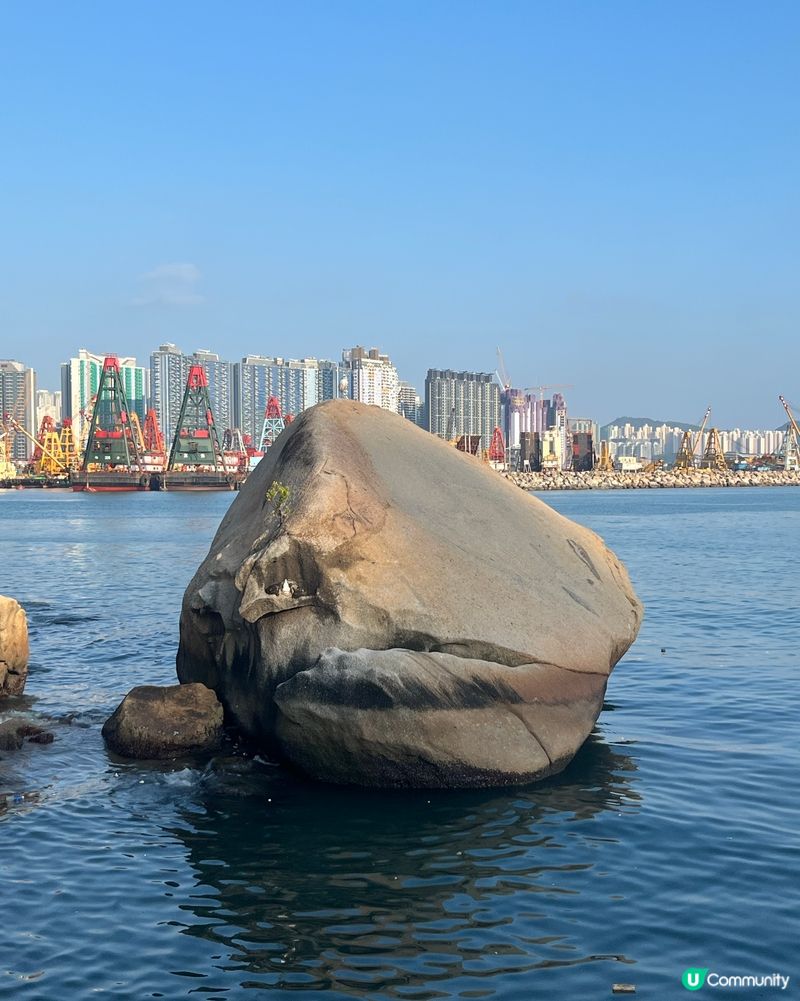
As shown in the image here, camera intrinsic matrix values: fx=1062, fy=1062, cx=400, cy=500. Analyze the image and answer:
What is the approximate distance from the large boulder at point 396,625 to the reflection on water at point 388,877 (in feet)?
1.85

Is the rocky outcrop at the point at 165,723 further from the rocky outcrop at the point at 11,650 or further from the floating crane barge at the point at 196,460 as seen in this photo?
the floating crane barge at the point at 196,460

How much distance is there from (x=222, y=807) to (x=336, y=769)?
136cm

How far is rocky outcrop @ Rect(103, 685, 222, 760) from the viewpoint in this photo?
13.8 meters

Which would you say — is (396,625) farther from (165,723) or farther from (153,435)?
(153,435)

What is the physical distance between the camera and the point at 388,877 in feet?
32.2

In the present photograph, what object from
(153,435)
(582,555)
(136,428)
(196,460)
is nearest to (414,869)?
(582,555)

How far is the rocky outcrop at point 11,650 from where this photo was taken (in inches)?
702

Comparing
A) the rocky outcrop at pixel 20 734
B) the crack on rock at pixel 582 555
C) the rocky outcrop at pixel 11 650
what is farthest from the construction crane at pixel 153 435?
the crack on rock at pixel 582 555

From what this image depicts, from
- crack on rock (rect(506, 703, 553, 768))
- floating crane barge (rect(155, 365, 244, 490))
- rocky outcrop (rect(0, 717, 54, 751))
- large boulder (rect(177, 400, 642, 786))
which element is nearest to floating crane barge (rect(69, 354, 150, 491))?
floating crane barge (rect(155, 365, 244, 490))

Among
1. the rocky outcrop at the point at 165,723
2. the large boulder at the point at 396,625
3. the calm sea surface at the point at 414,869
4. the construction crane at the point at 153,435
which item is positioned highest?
the construction crane at the point at 153,435

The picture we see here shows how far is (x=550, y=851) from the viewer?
10.4 m

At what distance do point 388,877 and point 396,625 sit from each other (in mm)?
3353

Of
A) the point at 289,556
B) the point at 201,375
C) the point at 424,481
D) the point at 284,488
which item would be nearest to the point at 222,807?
the point at 289,556

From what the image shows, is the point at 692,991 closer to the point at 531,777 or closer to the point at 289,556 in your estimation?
the point at 531,777
